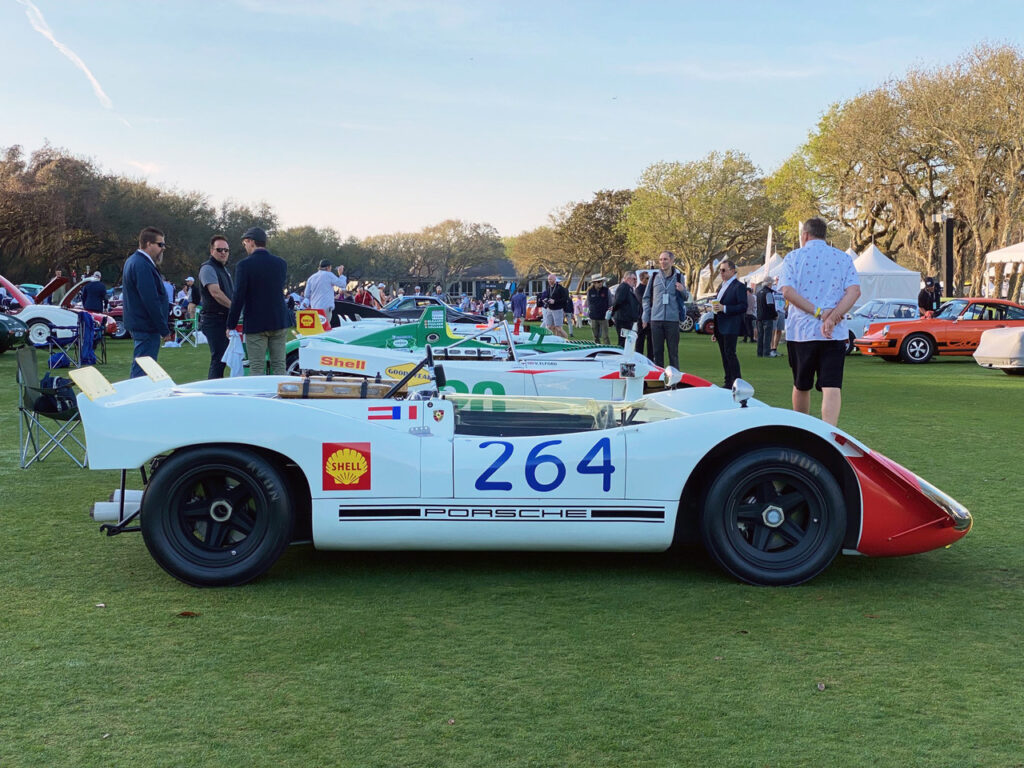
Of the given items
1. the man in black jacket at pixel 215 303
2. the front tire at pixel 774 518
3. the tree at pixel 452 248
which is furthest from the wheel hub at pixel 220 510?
the tree at pixel 452 248

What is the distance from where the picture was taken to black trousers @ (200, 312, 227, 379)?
9.58 metres

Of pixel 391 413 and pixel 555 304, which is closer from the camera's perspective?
pixel 391 413

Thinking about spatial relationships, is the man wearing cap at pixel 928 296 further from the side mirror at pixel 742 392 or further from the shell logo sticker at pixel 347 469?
the shell logo sticker at pixel 347 469

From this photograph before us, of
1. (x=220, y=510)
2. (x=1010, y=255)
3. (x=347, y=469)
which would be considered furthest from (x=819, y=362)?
(x=1010, y=255)

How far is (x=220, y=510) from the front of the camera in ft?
14.3

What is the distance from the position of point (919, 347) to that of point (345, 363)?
13.9 meters

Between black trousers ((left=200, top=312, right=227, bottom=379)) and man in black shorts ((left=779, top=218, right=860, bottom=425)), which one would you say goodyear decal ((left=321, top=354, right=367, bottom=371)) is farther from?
man in black shorts ((left=779, top=218, right=860, bottom=425))

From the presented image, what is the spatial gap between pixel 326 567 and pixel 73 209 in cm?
5016

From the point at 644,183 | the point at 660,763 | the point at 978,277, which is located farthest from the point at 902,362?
the point at 644,183

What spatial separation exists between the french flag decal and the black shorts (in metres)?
3.54

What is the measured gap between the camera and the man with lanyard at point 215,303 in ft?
31.3

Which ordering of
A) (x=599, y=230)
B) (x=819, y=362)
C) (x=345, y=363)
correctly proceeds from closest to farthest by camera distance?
1. (x=819, y=362)
2. (x=345, y=363)
3. (x=599, y=230)

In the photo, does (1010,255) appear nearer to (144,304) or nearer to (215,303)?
(215,303)

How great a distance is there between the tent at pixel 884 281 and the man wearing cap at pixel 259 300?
102ft
